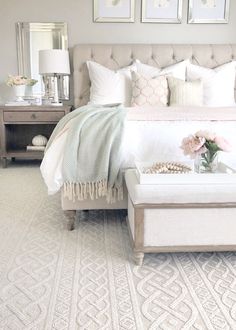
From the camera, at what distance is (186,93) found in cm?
397

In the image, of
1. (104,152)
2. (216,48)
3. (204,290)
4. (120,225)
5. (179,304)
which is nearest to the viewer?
(179,304)

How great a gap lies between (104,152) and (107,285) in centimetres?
92

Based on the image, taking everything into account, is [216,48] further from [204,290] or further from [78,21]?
[204,290]

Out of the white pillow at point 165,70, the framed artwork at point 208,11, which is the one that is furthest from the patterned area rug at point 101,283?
the framed artwork at point 208,11

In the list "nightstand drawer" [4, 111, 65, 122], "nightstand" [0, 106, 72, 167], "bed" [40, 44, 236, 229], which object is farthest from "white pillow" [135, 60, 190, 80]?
"nightstand drawer" [4, 111, 65, 122]

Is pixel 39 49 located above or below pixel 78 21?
below

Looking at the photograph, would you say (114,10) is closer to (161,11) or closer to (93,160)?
(161,11)

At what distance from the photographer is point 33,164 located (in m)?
4.66

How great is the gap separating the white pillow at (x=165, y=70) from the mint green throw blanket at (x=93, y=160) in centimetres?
199

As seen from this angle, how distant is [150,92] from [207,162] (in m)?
1.95

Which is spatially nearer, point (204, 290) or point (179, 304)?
point (179, 304)

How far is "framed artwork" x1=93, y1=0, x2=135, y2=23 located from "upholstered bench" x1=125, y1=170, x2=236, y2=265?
322cm

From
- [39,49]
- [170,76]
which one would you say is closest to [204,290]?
[170,76]

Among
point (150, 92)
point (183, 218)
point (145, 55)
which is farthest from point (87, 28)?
point (183, 218)
